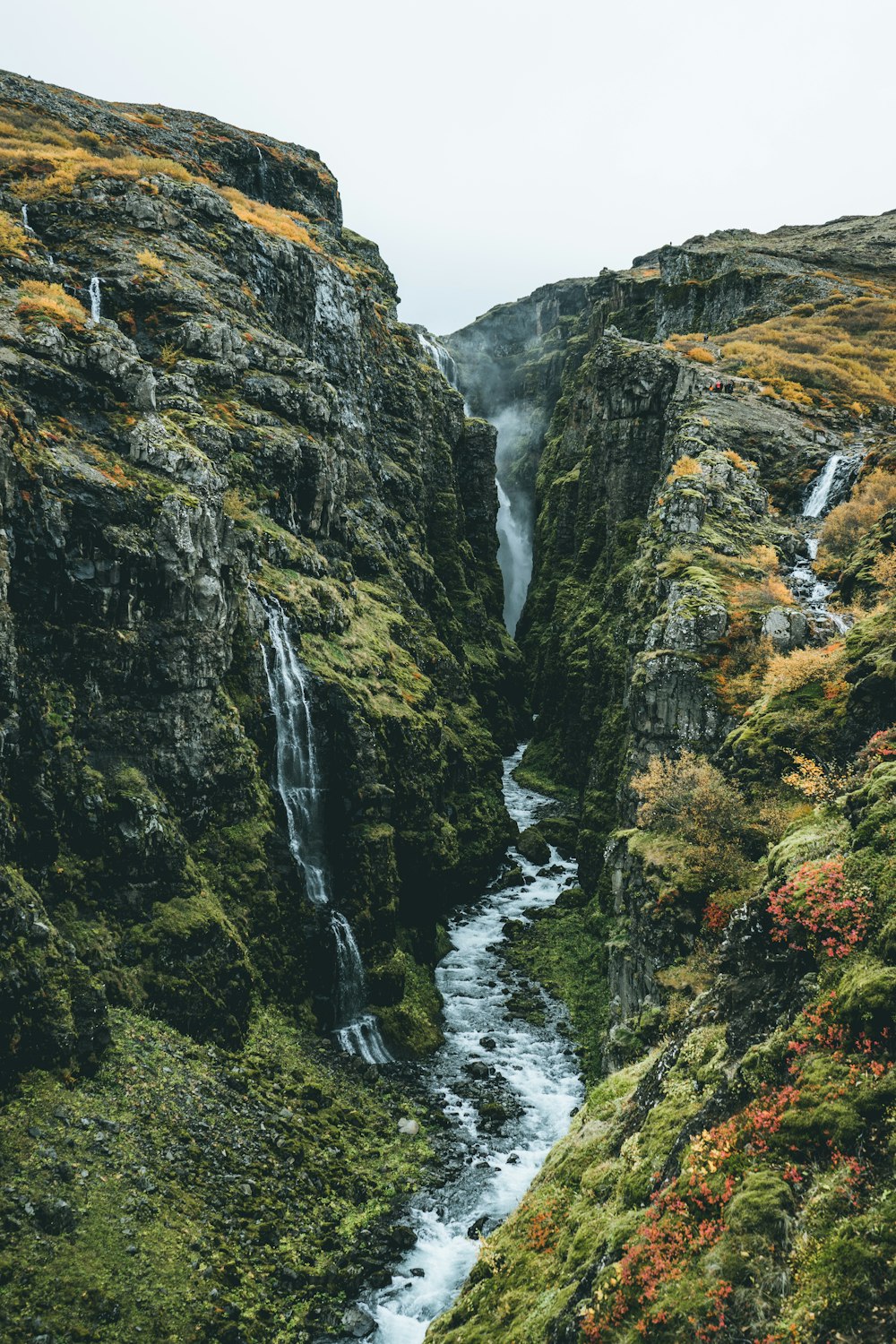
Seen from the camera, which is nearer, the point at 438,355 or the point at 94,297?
the point at 94,297

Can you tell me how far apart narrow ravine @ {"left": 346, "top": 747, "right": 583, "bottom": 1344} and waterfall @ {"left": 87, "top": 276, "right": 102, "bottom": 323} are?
45.3m

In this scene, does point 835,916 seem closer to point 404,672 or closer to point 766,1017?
point 766,1017

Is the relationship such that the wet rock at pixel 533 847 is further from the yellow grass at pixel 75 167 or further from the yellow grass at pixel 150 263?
the yellow grass at pixel 75 167

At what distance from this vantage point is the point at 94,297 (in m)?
47.1

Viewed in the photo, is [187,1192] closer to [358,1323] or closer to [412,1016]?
[358,1323]

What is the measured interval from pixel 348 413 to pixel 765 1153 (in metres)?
70.0

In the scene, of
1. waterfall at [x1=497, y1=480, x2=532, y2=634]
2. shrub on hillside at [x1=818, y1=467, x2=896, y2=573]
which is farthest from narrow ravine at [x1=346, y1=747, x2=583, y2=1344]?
waterfall at [x1=497, y1=480, x2=532, y2=634]

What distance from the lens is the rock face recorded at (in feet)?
98.9

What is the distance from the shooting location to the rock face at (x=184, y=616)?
98.9 ft

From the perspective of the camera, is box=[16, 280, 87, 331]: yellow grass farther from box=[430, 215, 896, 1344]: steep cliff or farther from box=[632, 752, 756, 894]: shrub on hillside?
box=[632, 752, 756, 894]: shrub on hillside

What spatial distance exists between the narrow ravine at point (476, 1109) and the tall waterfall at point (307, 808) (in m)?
4.21

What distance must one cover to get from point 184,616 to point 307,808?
508 inches

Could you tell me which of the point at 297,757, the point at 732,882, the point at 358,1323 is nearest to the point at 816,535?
the point at 732,882

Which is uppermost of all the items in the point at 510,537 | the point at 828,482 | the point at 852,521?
the point at 510,537
